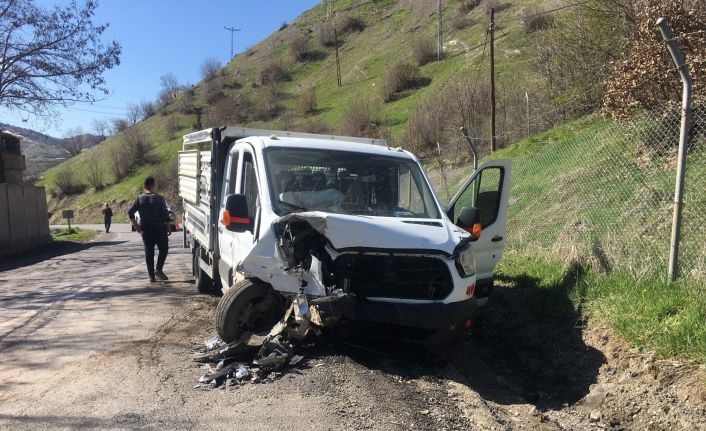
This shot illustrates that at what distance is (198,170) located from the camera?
852 cm

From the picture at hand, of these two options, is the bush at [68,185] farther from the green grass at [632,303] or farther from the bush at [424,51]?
the green grass at [632,303]

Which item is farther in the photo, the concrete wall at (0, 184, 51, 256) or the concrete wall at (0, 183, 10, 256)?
the concrete wall at (0, 184, 51, 256)

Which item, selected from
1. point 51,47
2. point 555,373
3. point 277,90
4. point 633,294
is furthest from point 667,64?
point 277,90

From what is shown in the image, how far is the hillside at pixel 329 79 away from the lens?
4269 centimetres

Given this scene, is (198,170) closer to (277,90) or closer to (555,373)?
(555,373)

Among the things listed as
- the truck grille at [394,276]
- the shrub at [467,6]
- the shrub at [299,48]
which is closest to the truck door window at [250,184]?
the truck grille at [394,276]

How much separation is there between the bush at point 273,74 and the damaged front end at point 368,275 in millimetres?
72503

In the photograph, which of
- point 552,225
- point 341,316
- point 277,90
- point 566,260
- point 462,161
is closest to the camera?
point 341,316

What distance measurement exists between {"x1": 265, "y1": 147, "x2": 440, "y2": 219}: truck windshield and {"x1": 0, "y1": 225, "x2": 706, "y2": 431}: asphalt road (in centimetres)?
136

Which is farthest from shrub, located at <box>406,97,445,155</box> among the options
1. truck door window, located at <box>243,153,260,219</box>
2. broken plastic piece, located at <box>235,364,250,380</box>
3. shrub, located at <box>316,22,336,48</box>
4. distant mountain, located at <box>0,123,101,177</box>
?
distant mountain, located at <box>0,123,101,177</box>

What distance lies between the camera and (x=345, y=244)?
4.85 meters

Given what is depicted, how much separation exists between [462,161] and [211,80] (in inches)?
2870

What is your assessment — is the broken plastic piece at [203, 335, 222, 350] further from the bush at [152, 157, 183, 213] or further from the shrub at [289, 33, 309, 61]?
the shrub at [289, 33, 309, 61]

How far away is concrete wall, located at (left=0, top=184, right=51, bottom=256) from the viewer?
716 inches
